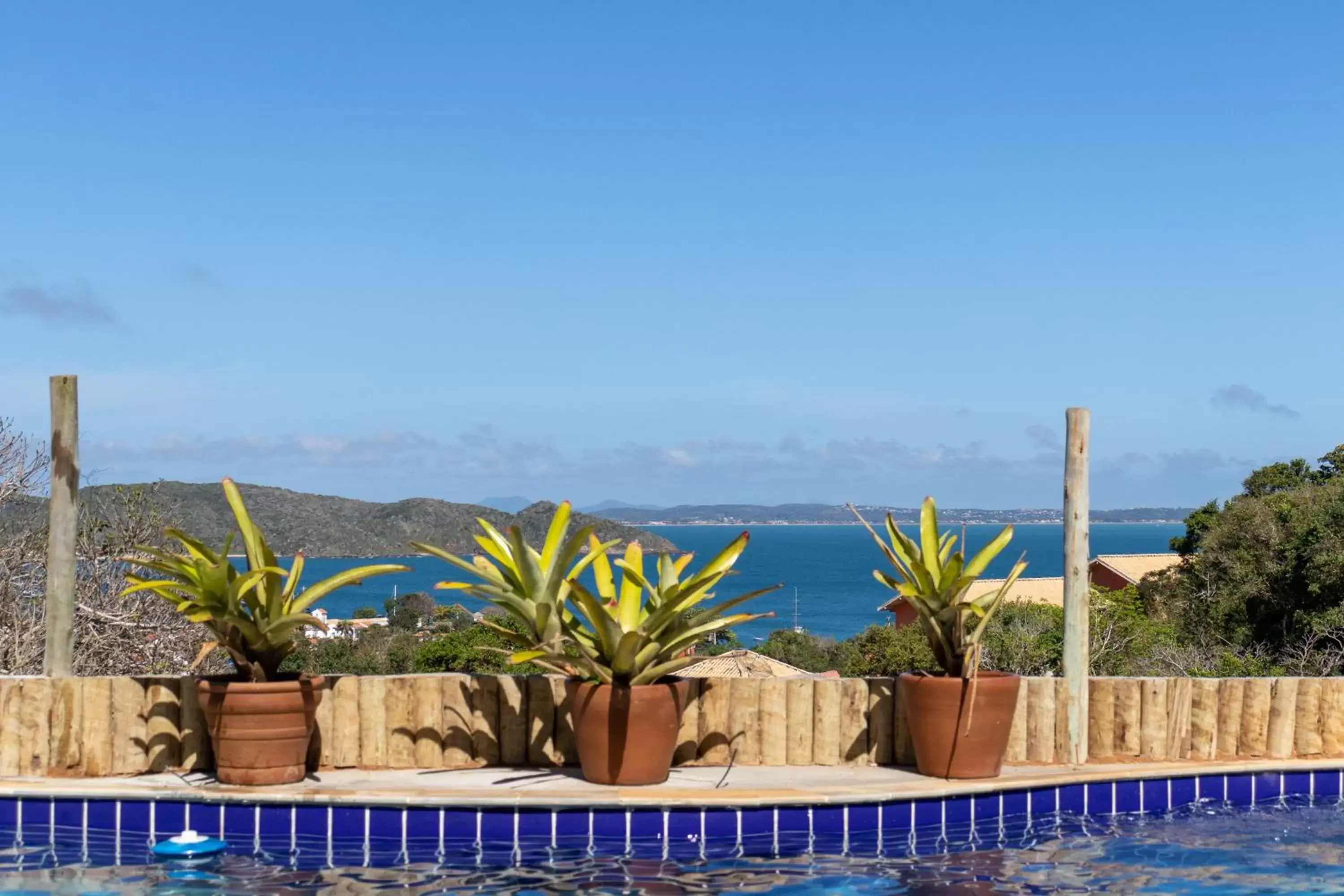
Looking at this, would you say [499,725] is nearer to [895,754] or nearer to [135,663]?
[895,754]

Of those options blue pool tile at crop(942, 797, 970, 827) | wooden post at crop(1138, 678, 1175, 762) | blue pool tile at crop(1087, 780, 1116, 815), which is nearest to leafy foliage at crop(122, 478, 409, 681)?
blue pool tile at crop(942, 797, 970, 827)

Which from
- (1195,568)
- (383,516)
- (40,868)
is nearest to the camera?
(40,868)

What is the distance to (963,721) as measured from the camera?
600 cm

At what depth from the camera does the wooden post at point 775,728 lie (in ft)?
21.2

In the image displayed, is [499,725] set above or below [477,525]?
below

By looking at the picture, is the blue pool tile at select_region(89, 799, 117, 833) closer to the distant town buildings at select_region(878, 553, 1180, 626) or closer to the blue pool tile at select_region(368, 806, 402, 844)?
the blue pool tile at select_region(368, 806, 402, 844)

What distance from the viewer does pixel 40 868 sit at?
17.2 ft

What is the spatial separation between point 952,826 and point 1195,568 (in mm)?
24478

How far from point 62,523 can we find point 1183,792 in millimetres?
5607

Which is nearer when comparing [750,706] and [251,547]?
[251,547]

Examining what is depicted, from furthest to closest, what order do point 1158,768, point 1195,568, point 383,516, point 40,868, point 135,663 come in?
point 383,516, point 1195,568, point 135,663, point 1158,768, point 40,868

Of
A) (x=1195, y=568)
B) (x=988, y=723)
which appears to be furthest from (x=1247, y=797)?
(x=1195, y=568)

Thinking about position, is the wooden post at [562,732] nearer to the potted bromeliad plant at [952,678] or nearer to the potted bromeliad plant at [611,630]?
the potted bromeliad plant at [611,630]

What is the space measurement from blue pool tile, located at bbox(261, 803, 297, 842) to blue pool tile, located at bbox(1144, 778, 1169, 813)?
13.1 ft
